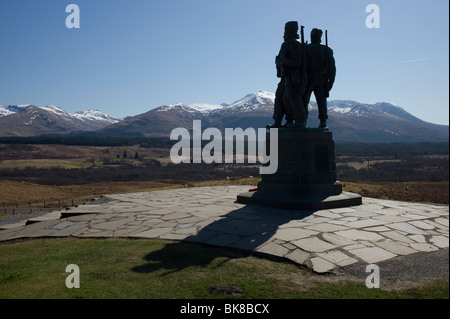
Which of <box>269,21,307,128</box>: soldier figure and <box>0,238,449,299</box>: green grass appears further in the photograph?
<box>269,21,307,128</box>: soldier figure

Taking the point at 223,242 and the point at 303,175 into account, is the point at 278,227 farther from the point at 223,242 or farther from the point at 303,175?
the point at 303,175

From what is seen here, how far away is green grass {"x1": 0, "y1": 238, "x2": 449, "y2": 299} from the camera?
3.84 metres

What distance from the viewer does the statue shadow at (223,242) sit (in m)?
4.86

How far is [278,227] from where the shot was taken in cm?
669

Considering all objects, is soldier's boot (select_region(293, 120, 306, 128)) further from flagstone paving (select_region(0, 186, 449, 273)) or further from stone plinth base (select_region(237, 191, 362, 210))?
flagstone paving (select_region(0, 186, 449, 273))

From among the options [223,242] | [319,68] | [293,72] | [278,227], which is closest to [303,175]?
[278,227]

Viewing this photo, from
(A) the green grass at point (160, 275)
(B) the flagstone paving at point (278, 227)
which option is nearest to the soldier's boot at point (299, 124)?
(B) the flagstone paving at point (278, 227)

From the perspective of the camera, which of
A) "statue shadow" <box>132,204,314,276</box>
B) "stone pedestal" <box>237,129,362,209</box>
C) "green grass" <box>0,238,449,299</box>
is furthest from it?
"stone pedestal" <box>237,129,362,209</box>

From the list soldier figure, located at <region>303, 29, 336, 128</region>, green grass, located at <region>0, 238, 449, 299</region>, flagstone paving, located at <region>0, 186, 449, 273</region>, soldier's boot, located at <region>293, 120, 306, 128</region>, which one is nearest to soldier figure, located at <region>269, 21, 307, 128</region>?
soldier's boot, located at <region>293, 120, 306, 128</region>

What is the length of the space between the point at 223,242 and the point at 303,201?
3104mm

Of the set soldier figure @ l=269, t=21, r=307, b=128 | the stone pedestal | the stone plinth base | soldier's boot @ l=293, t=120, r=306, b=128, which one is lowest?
the stone plinth base

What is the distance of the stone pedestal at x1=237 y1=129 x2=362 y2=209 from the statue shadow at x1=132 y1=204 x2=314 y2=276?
30.8 inches

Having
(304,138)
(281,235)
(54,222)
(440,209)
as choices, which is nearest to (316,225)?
(281,235)

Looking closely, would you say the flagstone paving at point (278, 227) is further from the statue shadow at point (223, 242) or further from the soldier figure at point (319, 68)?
the soldier figure at point (319, 68)
